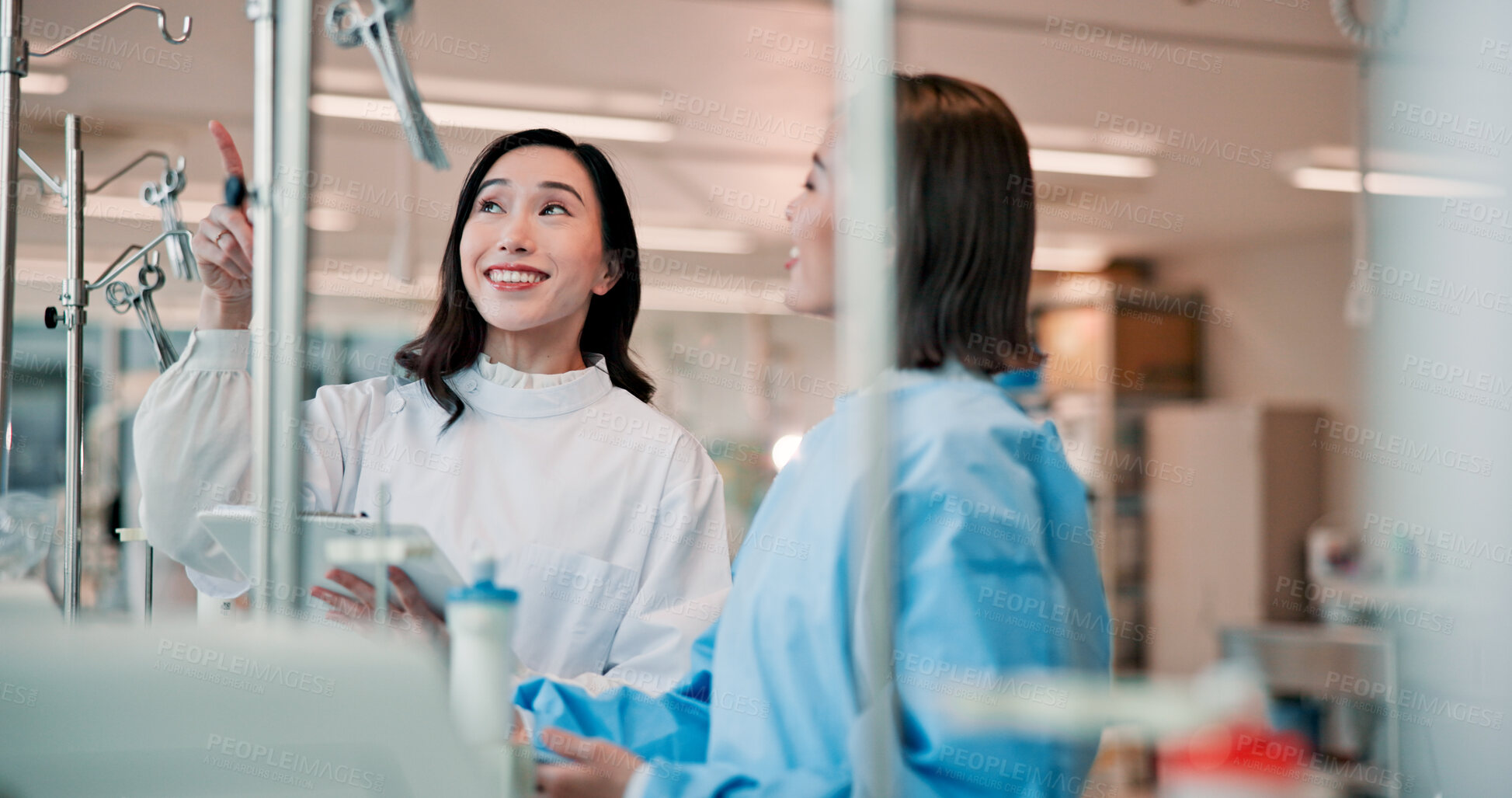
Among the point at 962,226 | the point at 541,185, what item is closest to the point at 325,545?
the point at 541,185

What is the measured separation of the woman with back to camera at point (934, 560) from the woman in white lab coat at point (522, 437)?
24 centimetres

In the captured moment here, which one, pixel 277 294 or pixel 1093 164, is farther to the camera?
pixel 1093 164

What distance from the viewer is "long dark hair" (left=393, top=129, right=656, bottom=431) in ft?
5.38

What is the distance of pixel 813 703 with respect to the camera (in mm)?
1204

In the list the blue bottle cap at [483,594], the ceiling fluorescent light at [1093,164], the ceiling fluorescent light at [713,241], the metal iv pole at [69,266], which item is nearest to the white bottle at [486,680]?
the blue bottle cap at [483,594]

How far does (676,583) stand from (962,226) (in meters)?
0.63

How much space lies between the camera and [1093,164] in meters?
5.00

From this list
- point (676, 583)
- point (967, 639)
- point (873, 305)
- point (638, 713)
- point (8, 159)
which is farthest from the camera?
point (8, 159)

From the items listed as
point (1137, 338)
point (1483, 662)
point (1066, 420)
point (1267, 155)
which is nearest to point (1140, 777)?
point (1066, 420)

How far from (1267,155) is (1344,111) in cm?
37

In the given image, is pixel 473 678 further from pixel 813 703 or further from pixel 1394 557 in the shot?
pixel 1394 557

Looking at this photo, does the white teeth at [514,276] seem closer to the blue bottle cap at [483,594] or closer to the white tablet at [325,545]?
the white tablet at [325,545]

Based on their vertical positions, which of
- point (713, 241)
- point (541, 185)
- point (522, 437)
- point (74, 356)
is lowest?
point (522, 437)

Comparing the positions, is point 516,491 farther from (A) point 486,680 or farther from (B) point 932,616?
(B) point 932,616
